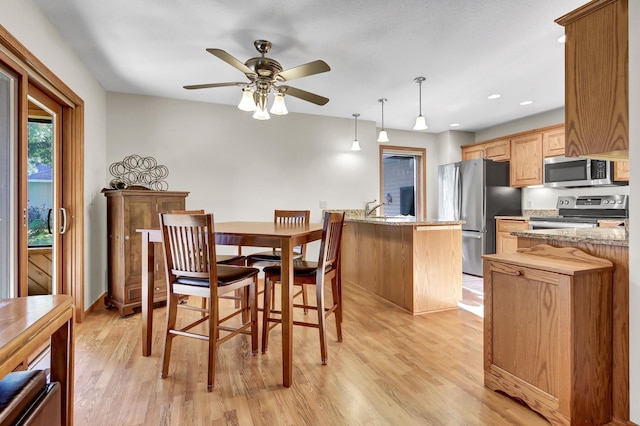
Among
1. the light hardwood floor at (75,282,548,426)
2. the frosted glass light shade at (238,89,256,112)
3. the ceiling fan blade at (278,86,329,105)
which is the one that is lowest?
the light hardwood floor at (75,282,548,426)

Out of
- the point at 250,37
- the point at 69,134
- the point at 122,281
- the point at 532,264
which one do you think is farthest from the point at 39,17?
the point at 532,264

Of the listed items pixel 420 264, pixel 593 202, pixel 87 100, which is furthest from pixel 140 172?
pixel 593 202

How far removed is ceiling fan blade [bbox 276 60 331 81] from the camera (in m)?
2.16

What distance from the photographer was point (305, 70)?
7.41 feet

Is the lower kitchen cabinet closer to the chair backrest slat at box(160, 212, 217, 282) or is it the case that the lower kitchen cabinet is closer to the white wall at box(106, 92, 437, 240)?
the chair backrest slat at box(160, 212, 217, 282)

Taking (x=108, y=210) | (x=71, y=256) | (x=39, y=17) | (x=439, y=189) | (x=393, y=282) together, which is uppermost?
(x=39, y=17)

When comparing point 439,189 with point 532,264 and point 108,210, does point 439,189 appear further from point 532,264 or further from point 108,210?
point 108,210

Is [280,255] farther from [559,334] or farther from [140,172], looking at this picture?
[140,172]

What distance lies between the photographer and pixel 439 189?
5.48 meters

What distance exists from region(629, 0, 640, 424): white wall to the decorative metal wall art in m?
3.99

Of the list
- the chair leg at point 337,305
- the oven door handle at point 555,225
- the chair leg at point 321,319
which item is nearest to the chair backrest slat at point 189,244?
the chair leg at point 321,319

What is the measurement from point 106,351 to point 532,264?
266 centimetres

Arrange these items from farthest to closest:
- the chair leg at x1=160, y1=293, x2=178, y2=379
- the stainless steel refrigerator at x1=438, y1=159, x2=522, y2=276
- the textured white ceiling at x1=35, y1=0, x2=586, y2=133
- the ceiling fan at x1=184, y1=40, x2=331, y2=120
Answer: the stainless steel refrigerator at x1=438, y1=159, x2=522, y2=276 < the ceiling fan at x1=184, y1=40, x2=331, y2=120 < the textured white ceiling at x1=35, y1=0, x2=586, y2=133 < the chair leg at x1=160, y1=293, x2=178, y2=379

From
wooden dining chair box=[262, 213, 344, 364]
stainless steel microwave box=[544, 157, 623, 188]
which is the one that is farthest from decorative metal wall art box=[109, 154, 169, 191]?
stainless steel microwave box=[544, 157, 623, 188]
